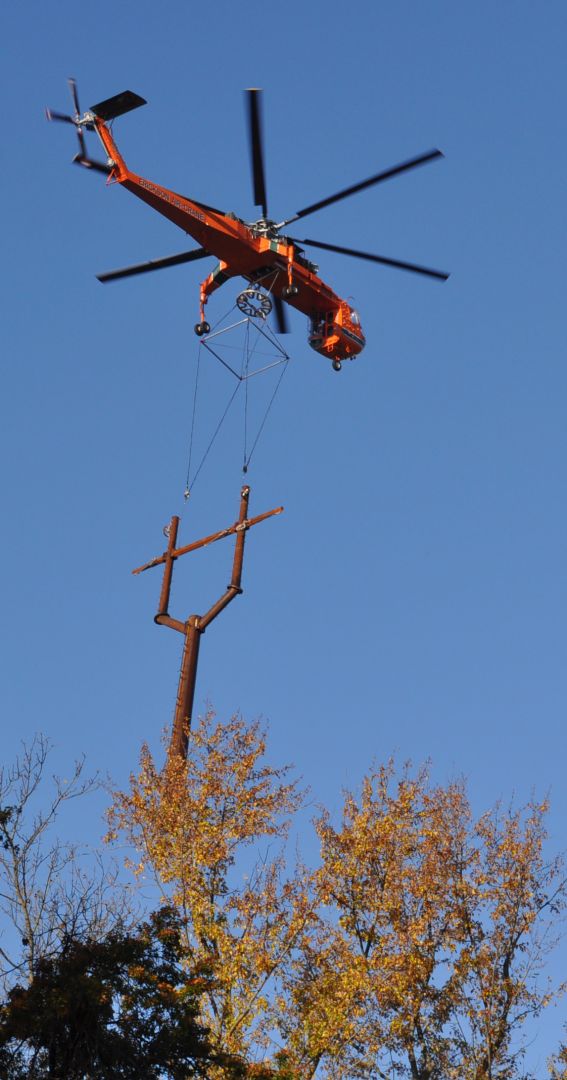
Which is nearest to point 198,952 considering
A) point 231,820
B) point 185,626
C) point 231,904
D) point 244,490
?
point 231,904

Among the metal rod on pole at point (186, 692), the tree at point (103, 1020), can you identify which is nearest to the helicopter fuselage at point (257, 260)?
the metal rod on pole at point (186, 692)

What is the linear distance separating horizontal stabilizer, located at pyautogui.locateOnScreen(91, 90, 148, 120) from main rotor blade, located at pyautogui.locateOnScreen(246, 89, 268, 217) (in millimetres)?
3341

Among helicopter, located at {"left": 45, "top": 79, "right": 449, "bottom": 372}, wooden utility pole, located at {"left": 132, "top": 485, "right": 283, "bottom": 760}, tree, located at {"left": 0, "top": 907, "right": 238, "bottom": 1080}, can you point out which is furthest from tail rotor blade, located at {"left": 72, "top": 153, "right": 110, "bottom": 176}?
tree, located at {"left": 0, "top": 907, "right": 238, "bottom": 1080}

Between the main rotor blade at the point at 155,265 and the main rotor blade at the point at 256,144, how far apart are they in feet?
7.86

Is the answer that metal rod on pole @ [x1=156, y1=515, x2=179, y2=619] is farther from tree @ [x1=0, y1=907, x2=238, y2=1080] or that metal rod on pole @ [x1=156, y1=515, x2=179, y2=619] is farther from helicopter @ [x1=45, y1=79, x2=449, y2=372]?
tree @ [x1=0, y1=907, x2=238, y2=1080]

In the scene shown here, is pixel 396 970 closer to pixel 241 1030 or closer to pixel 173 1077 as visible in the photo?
pixel 241 1030

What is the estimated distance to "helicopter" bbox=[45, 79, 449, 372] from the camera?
108 feet

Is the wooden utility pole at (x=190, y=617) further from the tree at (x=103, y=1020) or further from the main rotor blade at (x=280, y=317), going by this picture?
the tree at (x=103, y=1020)

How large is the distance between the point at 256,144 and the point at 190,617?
11.6m

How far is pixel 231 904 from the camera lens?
25.2m

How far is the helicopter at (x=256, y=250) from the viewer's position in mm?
32938

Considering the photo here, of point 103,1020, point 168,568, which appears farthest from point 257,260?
point 103,1020

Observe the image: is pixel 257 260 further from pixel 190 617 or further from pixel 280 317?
pixel 190 617

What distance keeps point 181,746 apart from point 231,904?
19.7ft
